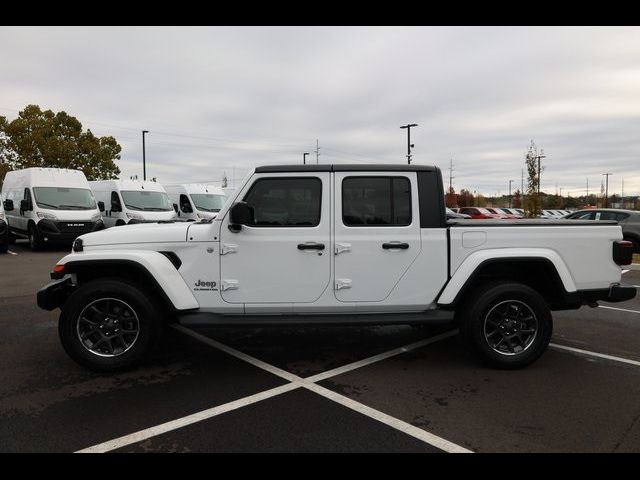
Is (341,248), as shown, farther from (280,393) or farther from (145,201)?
(145,201)

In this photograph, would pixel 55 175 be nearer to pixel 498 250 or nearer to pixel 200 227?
pixel 200 227

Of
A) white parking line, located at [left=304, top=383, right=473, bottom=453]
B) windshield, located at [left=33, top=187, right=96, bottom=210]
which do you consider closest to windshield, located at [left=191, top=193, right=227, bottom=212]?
windshield, located at [left=33, top=187, right=96, bottom=210]

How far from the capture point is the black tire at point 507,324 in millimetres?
4371

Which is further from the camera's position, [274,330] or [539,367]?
[274,330]

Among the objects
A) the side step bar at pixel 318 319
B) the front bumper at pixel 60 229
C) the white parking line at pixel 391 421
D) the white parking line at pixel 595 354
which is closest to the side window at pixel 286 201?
the side step bar at pixel 318 319

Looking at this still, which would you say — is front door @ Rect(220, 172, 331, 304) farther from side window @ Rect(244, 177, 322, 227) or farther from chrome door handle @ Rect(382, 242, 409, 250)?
chrome door handle @ Rect(382, 242, 409, 250)

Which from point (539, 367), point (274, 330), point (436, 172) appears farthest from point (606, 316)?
point (274, 330)

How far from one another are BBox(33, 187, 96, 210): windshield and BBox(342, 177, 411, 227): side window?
13560 millimetres

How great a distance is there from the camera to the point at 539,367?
4520mm

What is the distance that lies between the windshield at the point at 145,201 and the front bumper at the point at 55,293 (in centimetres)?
1329

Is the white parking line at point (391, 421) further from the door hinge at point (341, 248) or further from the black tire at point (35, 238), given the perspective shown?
the black tire at point (35, 238)

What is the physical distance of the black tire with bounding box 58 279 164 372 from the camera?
4215 millimetres

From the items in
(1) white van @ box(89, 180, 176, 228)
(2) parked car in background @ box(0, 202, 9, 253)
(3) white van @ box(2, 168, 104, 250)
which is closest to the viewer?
(2) parked car in background @ box(0, 202, 9, 253)
